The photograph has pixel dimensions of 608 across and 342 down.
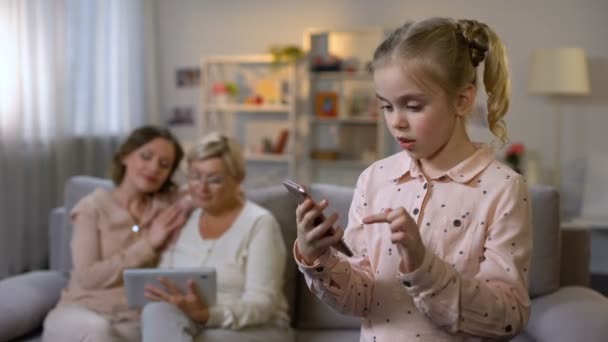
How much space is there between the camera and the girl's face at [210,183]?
7.11 feet

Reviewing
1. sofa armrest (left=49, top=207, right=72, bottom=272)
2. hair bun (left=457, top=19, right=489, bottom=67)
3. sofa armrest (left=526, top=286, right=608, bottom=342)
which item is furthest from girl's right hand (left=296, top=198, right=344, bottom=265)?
sofa armrest (left=49, top=207, right=72, bottom=272)

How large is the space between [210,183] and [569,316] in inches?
44.4

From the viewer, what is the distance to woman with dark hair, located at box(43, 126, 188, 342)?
204 centimetres

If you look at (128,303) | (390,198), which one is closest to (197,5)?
(128,303)

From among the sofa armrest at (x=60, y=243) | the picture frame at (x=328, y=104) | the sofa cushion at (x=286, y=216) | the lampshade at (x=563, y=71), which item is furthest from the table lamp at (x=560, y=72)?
the sofa armrest at (x=60, y=243)

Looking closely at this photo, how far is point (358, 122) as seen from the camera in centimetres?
524

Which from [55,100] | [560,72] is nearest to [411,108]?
[55,100]

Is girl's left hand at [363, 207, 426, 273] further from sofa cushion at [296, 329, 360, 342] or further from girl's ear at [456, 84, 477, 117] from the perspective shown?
sofa cushion at [296, 329, 360, 342]

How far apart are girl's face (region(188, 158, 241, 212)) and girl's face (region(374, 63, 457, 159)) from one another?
1.19m

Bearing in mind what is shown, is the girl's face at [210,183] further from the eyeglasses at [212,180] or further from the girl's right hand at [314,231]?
the girl's right hand at [314,231]

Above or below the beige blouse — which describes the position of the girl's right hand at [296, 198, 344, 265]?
above

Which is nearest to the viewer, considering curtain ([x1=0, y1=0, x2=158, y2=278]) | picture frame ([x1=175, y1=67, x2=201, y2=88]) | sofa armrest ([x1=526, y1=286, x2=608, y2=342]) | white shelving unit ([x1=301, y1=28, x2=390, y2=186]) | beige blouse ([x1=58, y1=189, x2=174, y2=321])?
sofa armrest ([x1=526, y1=286, x2=608, y2=342])

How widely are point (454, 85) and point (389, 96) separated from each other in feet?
0.34

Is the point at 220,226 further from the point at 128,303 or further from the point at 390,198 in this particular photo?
the point at 390,198
